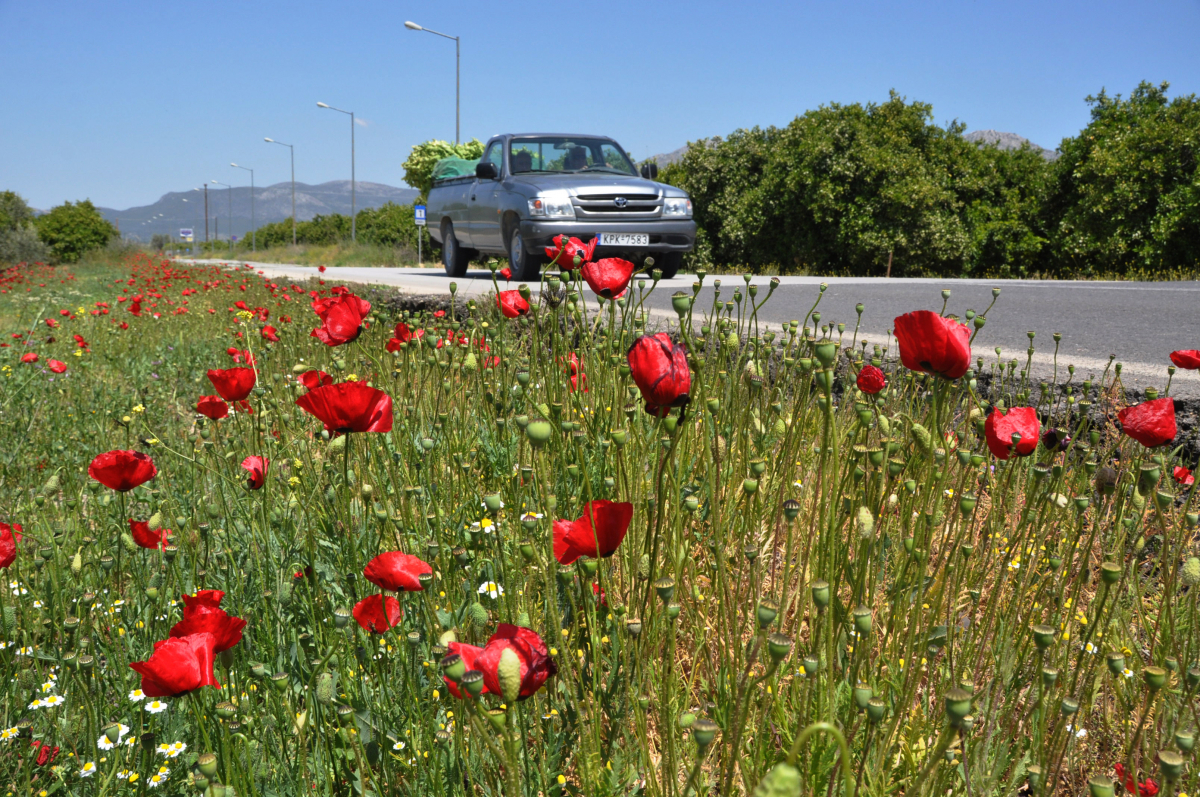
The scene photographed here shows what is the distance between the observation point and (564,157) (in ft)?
31.4

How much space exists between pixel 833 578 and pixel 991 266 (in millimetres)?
17304

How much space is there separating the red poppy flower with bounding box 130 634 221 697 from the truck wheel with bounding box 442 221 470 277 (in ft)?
34.4

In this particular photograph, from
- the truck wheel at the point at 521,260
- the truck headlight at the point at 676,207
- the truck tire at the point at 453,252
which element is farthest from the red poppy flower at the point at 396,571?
the truck tire at the point at 453,252

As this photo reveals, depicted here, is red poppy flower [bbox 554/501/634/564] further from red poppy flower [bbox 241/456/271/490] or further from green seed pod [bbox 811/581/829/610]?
red poppy flower [bbox 241/456/271/490]

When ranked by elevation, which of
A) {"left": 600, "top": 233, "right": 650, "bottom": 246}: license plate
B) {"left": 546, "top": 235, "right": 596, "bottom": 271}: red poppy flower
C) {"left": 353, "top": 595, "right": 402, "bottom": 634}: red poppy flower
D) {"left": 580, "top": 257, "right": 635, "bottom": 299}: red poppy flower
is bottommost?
{"left": 353, "top": 595, "right": 402, "bottom": 634}: red poppy flower

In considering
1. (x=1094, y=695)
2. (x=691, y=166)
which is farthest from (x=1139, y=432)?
(x=691, y=166)

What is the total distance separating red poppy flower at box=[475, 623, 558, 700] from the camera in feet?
2.95

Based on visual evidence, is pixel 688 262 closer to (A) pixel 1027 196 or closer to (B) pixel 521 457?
(A) pixel 1027 196

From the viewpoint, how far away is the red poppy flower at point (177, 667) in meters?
Result: 0.97

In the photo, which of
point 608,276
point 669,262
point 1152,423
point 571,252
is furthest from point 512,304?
point 669,262

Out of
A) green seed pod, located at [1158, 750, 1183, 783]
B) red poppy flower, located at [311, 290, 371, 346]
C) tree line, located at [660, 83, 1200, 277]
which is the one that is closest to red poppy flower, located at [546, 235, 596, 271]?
red poppy flower, located at [311, 290, 371, 346]

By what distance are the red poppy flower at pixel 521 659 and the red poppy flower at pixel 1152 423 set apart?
1124 mm

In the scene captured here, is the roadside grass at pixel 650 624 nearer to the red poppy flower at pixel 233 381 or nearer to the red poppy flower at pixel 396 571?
the red poppy flower at pixel 396 571

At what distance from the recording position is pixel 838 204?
54.3ft
